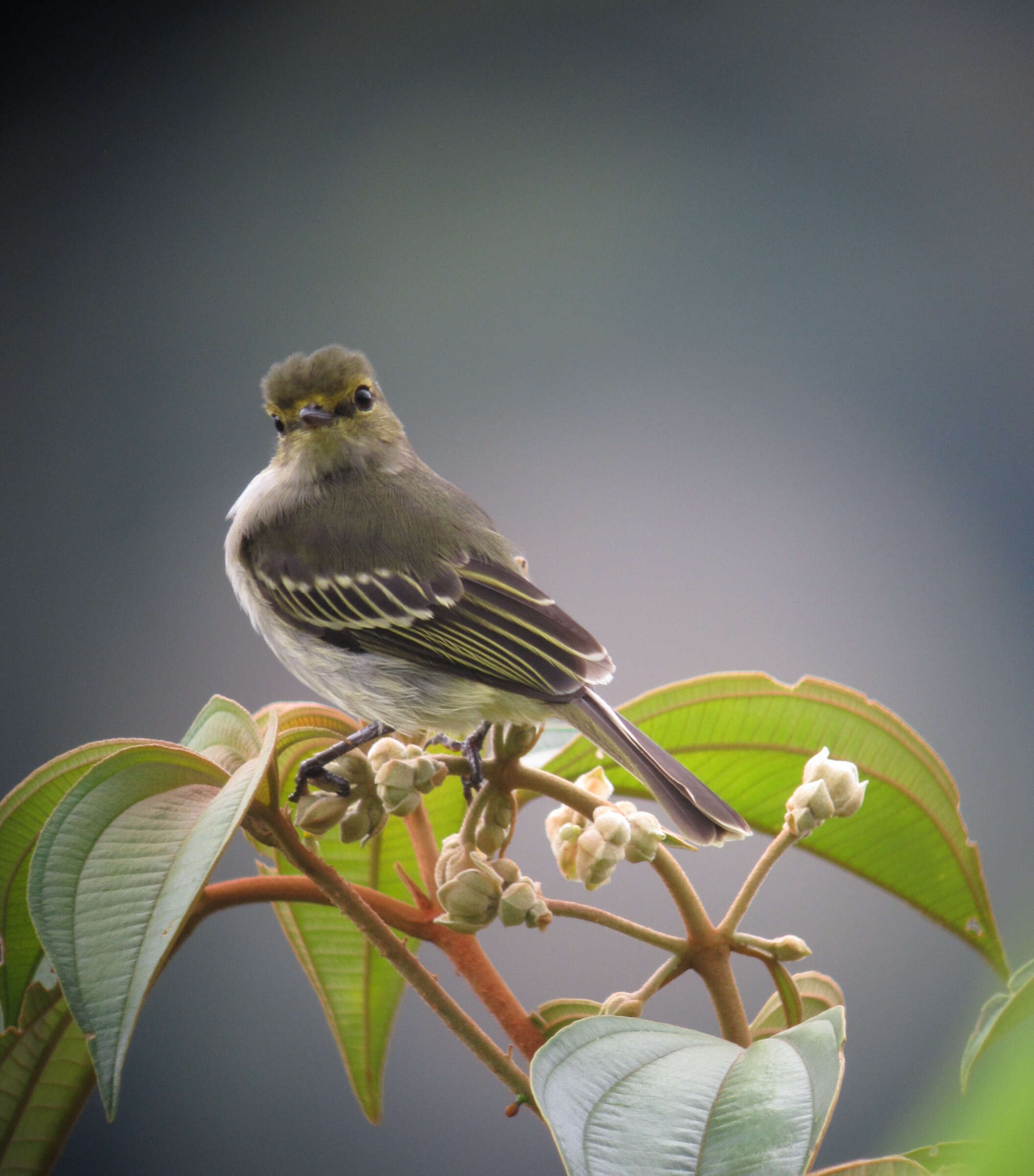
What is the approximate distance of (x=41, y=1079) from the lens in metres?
0.61

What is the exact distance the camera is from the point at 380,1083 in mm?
793

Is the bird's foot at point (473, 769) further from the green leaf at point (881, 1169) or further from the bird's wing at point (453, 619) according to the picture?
the green leaf at point (881, 1169)

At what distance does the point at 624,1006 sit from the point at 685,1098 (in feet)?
0.31

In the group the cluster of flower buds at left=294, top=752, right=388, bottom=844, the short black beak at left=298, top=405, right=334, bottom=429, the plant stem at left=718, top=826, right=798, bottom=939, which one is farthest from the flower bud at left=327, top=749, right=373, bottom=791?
the short black beak at left=298, top=405, right=334, bottom=429

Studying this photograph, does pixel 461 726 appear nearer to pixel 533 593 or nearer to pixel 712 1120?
pixel 533 593

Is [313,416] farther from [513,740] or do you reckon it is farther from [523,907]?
[523,907]

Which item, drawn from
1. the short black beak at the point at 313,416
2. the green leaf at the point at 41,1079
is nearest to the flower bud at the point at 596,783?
the green leaf at the point at 41,1079

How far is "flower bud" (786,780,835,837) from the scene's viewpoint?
565 mm

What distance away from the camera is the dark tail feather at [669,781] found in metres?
0.70

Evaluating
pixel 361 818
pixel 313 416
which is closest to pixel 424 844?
pixel 361 818

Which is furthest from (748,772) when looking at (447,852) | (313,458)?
(313,458)

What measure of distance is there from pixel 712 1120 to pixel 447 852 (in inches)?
8.6

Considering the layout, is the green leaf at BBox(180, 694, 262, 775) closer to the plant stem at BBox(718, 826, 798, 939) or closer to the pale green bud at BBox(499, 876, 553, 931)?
the pale green bud at BBox(499, 876, 553, 931)

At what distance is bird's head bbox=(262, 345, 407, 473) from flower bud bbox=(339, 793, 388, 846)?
1.77 feet
